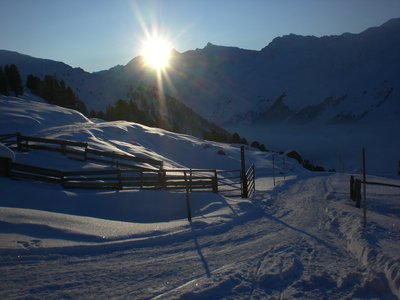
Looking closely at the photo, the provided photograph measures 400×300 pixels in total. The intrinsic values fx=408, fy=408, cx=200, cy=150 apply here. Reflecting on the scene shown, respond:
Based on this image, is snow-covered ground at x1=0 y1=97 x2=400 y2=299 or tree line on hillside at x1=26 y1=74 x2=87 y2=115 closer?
snow-covered ground at x1=0 y1=97 x2=400 y2=299

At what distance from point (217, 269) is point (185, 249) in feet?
5.68

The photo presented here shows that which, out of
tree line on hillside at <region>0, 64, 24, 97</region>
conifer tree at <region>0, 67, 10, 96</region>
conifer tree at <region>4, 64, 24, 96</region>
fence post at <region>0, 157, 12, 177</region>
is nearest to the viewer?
fence post at <region>0, 157, 12, 177</region>

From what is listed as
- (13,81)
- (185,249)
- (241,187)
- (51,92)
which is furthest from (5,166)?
(51,92)

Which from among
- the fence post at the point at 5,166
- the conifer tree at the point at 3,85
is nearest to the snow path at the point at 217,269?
the fence post at the point at 5,166

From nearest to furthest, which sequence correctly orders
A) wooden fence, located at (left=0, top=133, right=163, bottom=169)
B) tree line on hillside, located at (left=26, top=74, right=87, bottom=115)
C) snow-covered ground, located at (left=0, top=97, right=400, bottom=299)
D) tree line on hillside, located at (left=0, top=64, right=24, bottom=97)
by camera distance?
snow-covered ground, located at (left=0, top=97, right=400, bottom=299)
wooden fence, located at (left=0, top=133, right=163, bottom=169)
tree line on hillside, located at (left=0, top=64, right=24, bottom=97)
tree line on hillside, located at (left=26, top=74, right=87, bottom=115)

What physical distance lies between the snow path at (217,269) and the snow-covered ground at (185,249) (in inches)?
0.7

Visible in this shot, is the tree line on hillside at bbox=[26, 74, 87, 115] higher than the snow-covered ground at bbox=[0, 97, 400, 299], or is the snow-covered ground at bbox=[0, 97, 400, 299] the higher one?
the tree line on hillside at bbox=[26, 74, 87, 115]

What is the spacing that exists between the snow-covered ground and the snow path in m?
0.02

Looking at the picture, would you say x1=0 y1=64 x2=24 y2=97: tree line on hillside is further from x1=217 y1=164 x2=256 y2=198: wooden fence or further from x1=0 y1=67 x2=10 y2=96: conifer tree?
x1=217 y1=164 x2=256 y2=198: wooden fence

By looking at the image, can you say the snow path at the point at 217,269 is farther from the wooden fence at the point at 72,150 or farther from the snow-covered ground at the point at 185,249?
the wooden fence at the point at 72,150

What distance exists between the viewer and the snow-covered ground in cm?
690

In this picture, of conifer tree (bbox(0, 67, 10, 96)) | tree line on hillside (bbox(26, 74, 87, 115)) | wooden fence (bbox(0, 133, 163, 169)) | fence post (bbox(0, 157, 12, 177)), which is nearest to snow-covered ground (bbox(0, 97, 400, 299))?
fence post (bbox(0, 157, 12, 177))

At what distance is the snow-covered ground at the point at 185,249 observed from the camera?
22.6 feet

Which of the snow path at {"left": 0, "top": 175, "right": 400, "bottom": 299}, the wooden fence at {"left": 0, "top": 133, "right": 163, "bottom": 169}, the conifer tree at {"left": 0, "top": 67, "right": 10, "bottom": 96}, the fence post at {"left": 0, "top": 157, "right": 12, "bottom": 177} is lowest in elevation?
the snow path at {"left": 0, "top": 175, "right": 400, "bottom": 299}
